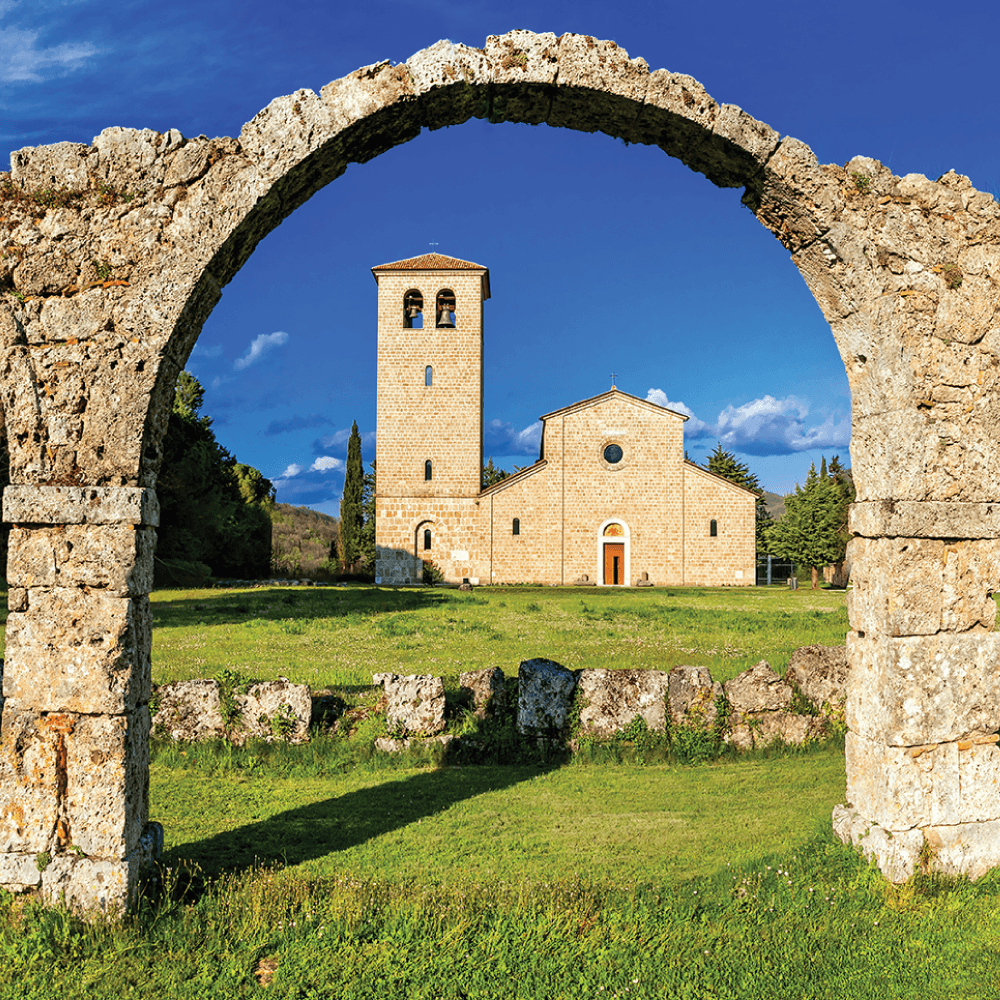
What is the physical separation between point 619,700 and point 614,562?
30.5m

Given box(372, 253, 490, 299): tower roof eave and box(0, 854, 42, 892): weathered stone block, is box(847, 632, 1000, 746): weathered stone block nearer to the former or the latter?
box(0, 854, 42, 892): weathered stone block

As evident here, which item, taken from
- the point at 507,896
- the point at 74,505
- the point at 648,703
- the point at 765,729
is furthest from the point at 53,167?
the point at 765,729

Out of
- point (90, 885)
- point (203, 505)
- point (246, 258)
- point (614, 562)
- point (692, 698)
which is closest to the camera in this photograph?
point (90, 885)

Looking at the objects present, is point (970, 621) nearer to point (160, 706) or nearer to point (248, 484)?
point (160, 706)

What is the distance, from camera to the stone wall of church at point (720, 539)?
121 feet

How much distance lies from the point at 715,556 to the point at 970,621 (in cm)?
3312

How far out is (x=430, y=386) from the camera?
38344 mm

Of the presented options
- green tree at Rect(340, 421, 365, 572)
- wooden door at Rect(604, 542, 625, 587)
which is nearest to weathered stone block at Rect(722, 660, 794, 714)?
wooden door at Rect(604, 542, 625, 587)

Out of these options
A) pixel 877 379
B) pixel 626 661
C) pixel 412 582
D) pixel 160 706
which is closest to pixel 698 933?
pixel 877 379

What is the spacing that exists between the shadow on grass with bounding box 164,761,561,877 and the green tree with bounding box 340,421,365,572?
3843 cm

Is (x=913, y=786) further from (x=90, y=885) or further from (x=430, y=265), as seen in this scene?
(x=430, y=265)

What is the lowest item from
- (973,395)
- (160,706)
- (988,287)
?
(160,706)

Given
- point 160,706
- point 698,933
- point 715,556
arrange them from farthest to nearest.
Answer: point 715,556
point 160,706
point 698,933

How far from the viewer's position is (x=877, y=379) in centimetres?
504
